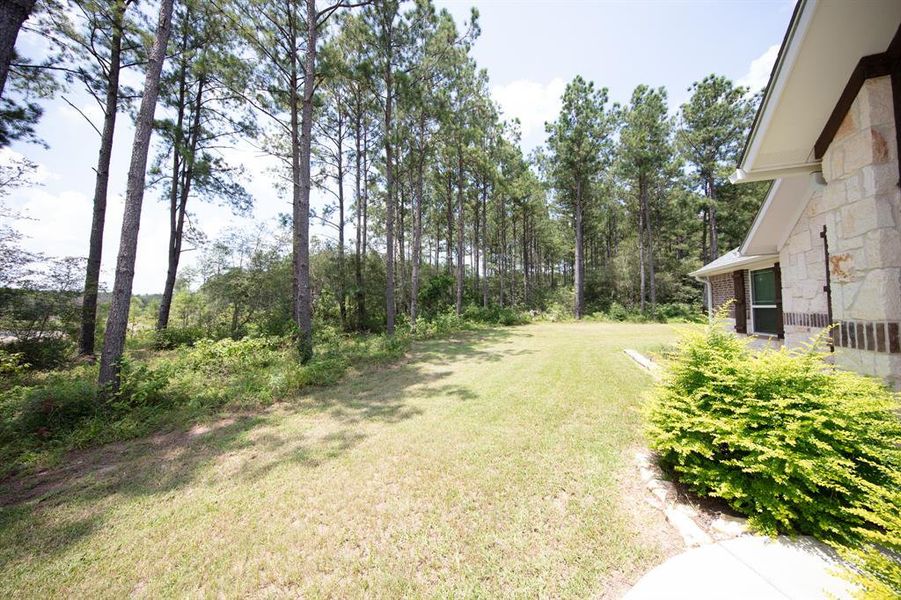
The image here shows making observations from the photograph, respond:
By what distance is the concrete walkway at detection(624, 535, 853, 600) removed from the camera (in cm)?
163

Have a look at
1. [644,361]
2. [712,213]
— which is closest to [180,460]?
[644,361]

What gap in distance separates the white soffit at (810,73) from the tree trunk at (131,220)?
28.5 feet

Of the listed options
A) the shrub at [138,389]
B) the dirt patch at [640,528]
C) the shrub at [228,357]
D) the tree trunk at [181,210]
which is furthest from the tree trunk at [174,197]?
the dirt patch at [640,528]

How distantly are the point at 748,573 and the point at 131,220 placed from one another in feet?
27.3


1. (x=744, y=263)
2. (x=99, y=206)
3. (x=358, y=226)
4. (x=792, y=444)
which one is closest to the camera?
(x=792, y=444)

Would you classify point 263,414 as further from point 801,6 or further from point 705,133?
point 705,133

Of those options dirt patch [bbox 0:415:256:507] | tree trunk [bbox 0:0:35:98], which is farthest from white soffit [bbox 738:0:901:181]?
tree trunk [bbox 0:0:35:98]

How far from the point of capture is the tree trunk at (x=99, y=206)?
26.5 ft

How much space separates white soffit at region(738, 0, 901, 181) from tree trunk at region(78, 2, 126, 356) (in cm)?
1354

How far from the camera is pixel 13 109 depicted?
772cm

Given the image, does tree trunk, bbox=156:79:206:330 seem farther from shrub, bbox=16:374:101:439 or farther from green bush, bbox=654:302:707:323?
green bush, bbox=654:302:707:323

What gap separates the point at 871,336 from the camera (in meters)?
2.83

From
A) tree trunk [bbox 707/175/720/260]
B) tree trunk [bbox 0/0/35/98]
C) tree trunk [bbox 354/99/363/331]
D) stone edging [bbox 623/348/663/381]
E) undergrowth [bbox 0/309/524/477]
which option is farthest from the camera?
tree trunk [bbox 707/175/720/260]

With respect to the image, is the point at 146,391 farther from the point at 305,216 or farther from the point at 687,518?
the point at 687,518
